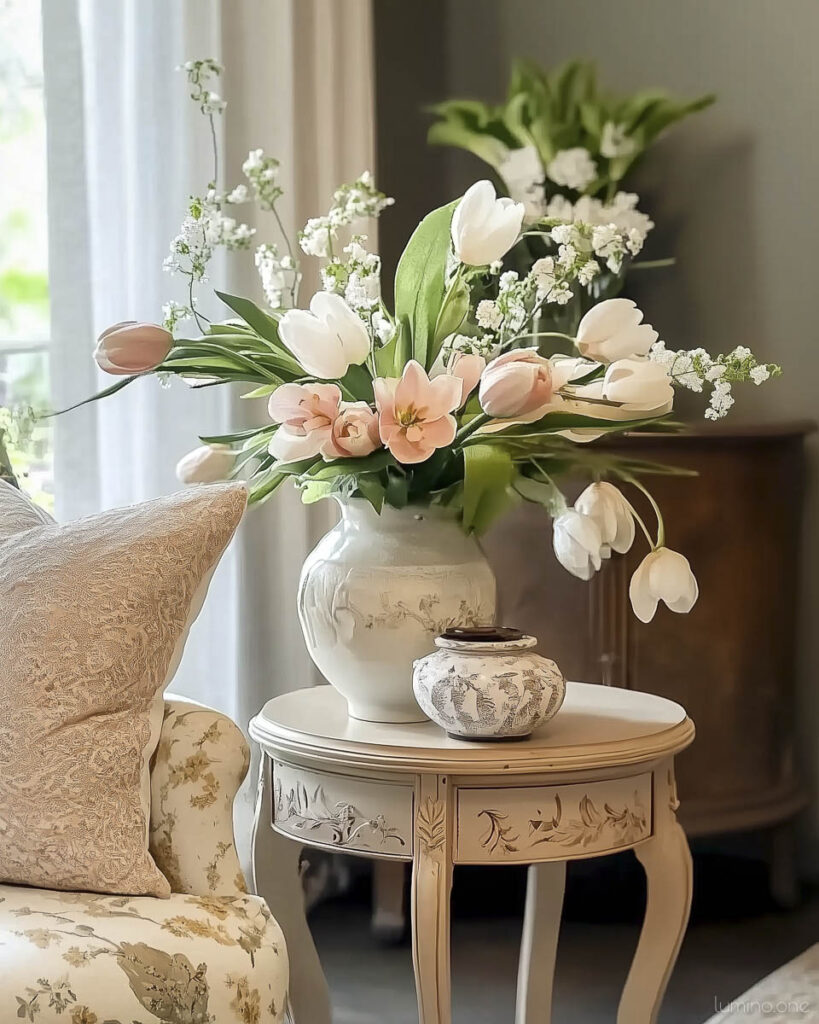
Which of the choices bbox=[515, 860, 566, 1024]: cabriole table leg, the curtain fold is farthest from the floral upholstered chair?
the curtain fold

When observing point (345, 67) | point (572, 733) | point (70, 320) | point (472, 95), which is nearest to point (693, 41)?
point (472, 95)

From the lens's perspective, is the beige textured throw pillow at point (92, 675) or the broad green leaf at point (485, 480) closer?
the beige textured throw pillow at point (92, 675)

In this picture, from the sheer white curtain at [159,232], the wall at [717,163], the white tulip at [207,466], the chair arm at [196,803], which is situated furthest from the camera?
the wall at [717,163]

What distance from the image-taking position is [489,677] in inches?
53.0

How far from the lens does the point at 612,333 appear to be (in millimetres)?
1432

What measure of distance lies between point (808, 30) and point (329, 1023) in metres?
1.99

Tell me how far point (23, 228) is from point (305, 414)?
95 centimetres

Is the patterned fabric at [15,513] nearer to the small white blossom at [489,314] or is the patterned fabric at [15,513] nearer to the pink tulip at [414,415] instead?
the pink tulip at [414,415]

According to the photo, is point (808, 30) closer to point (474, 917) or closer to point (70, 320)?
point (70, 320)

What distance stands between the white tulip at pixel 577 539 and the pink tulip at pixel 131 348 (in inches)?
20.1

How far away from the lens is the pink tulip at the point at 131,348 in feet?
4.55

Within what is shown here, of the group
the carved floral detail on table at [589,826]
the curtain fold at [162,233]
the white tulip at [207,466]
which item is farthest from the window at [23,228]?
the carved floral detail on table at [589,826]

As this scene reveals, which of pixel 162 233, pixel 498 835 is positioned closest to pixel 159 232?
pixel 162 233

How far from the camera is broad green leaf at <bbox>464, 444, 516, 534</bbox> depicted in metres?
1.47
